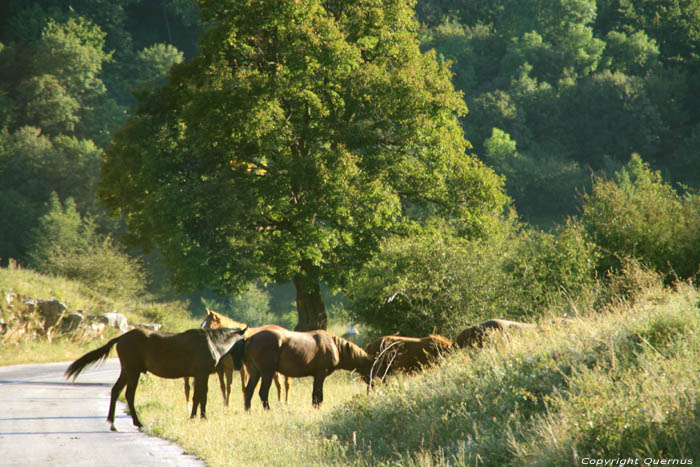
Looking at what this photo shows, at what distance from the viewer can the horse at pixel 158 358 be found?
11.4 metres

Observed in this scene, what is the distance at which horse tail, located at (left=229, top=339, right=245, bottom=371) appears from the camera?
1243 centimetres

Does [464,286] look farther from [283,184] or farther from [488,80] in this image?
[488,80]

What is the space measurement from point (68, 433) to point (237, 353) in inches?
120

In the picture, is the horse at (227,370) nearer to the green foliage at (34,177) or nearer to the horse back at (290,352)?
the horse back at (290,352)

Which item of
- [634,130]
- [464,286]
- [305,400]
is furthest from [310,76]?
[634,130]

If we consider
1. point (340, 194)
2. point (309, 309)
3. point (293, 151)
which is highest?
point (293, 151)

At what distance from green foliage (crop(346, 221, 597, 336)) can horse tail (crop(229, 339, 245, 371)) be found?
21.5 ft

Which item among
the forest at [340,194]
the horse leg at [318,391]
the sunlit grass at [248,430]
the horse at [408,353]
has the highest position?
the forest at [340,194]

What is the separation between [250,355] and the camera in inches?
503

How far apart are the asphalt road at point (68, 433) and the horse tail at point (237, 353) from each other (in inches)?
80.3

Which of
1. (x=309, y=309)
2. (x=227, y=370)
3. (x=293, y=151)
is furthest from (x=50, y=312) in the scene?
(x=227, y=370)

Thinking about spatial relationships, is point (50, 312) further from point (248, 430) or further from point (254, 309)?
point (254, 309)

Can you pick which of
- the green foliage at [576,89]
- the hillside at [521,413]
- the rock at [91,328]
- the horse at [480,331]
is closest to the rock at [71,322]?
the rock at [91,328]

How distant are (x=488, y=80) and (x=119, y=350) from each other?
309 feet
